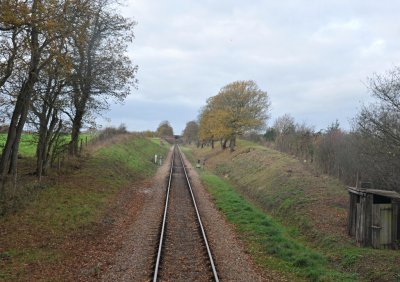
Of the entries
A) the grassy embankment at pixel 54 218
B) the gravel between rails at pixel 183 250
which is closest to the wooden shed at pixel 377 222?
the gravel between rails at pixel 183 250

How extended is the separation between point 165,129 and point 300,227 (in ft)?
565

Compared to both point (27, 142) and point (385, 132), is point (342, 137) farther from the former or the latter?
point (27, 142)

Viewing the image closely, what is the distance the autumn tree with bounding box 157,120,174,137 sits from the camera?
184688 mm

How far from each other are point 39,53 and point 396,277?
48.6 ft

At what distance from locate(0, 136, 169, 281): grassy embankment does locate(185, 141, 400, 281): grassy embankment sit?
608cm

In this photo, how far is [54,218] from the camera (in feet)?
54.0

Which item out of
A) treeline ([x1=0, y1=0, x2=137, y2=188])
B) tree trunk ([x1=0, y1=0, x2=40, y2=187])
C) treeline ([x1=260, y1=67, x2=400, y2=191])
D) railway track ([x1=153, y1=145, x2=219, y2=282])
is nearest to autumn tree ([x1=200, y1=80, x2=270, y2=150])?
treeline ([x1=260, y1=67, x2=400, y2=191])

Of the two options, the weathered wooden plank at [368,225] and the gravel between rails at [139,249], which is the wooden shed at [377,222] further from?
the gravel between rails at [139,249]

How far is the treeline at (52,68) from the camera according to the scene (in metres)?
15.6

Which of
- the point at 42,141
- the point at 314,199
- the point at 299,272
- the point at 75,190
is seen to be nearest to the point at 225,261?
the point at 299,272

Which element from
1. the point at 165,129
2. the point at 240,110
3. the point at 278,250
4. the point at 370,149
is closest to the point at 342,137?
the point at 370,149

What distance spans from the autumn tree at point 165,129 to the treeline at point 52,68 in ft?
494

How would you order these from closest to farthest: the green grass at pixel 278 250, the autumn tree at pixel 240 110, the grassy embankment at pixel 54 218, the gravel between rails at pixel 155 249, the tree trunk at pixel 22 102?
1. the gravel between rails at pixel 155 249
2. the green grass at pixel 278 250
3. the grassy embankment at pixel 54 218
4. the tree trunk at pixel 22 102
5. the autumn tree at pixel 240 110

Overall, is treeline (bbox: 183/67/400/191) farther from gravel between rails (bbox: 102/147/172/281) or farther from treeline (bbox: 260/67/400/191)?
gravel between rails (bbox: 102/147/172/281)
